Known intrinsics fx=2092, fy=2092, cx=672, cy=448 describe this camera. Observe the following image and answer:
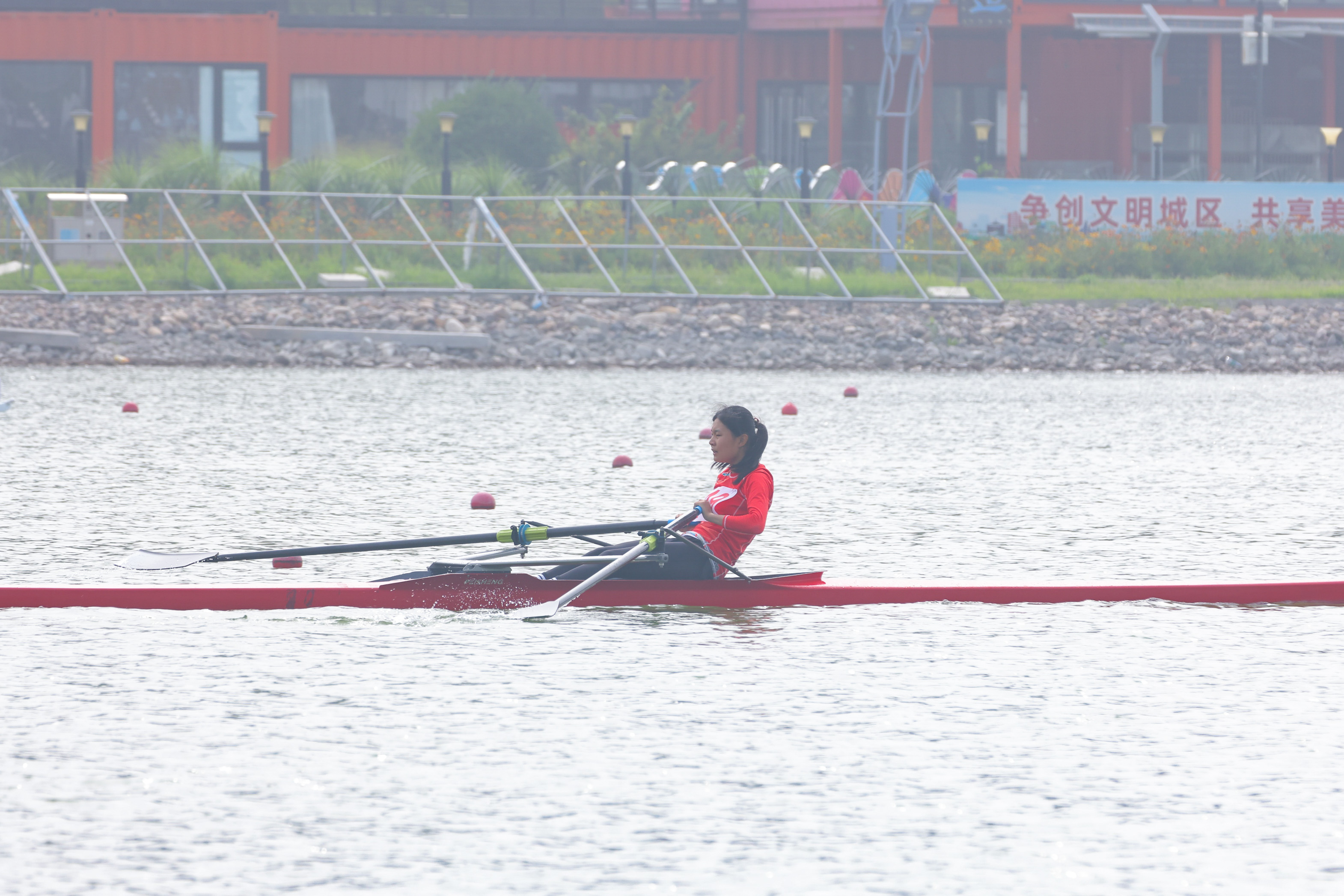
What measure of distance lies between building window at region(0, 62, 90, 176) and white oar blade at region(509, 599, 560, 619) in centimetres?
3911

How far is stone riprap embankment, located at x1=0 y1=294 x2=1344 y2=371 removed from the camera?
1158 inches

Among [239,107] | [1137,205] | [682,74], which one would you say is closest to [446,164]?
[1137,205]

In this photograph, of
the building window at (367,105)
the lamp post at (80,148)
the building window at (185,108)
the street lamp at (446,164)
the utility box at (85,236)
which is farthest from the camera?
the building window at (367,105)

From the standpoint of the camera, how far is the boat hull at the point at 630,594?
9.71 meters

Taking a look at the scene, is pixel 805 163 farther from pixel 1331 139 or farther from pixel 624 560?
pixel 624 560

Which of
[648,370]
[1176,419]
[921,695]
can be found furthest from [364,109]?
[921,695]

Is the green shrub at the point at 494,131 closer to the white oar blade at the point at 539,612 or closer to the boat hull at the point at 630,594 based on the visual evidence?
the boat hull at the point at 630,594

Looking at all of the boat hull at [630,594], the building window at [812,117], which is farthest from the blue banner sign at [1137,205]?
the boat hull at [630,594]

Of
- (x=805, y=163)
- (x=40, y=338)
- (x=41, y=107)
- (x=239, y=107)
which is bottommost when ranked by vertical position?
(x=40, y=338)

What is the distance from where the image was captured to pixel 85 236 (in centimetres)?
3250

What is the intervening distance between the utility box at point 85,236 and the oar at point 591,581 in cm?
2350

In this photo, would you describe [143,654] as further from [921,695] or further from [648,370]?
[648,370]

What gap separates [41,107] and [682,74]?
1481 cm

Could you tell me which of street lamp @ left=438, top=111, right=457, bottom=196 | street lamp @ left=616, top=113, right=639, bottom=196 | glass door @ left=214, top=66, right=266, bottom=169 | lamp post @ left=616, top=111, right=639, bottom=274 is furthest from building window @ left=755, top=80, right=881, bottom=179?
street lamp @ left=438, top=111, right=457, bottom=196
